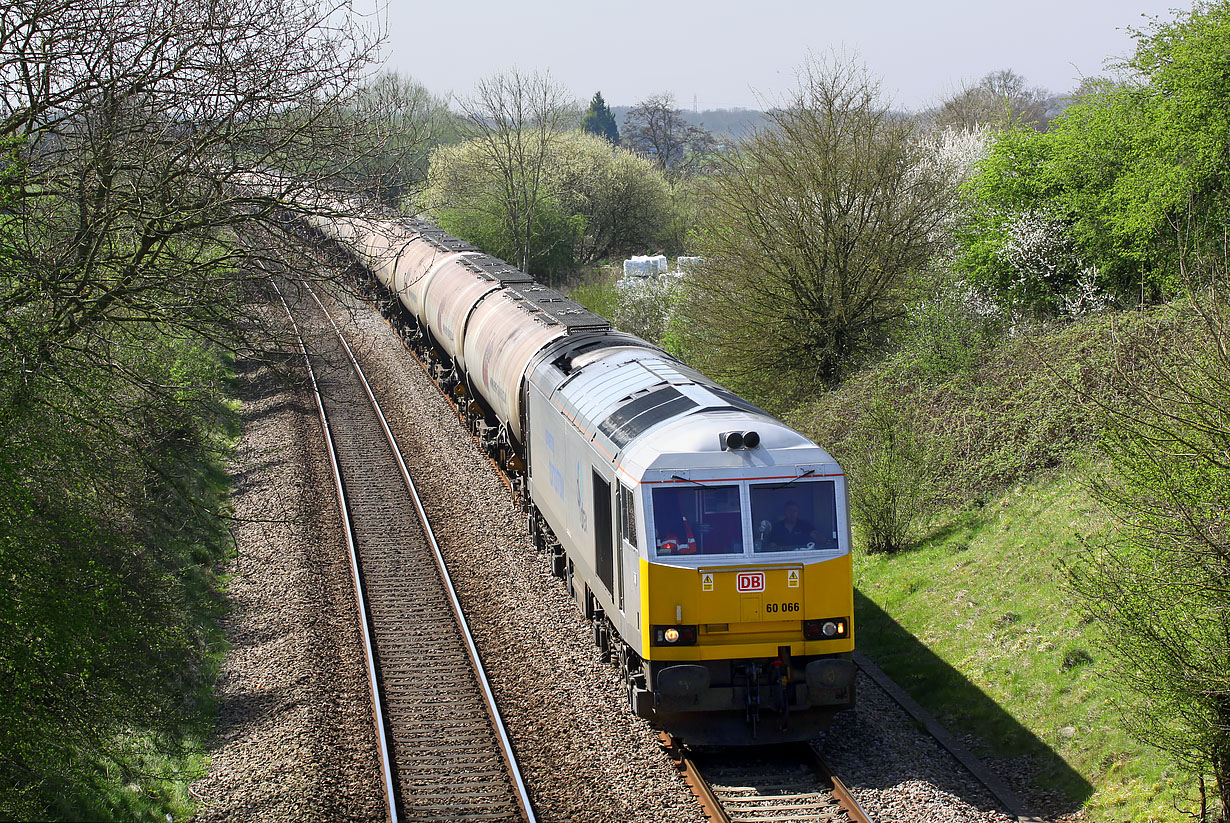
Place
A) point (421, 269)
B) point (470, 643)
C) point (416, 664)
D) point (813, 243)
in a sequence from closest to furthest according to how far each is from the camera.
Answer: point (416, 664), point (470, 643), point (813, 243), point (421, 269)

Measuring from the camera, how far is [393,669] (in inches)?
460

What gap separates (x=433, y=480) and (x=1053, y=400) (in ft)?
35.1

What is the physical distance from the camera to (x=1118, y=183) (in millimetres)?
19156

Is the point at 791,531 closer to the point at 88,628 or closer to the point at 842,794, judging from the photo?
the point at 842,794

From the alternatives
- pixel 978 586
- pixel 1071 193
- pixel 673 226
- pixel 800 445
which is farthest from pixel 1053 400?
pixel 673 226

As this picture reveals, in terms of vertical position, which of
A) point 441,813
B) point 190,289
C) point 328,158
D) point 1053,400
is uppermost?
point 328,158

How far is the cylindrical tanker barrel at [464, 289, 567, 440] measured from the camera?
15.7 meters

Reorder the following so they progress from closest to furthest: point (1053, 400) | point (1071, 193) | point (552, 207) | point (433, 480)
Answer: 1. point (1053, 400)
2. point (433, 480)
3. point (1071, 193)
4. point (552, 207)

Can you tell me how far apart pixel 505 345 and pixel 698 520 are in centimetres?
861

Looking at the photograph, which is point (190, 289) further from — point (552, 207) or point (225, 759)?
point (552, 207)

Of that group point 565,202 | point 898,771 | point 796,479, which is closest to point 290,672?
point 796,479

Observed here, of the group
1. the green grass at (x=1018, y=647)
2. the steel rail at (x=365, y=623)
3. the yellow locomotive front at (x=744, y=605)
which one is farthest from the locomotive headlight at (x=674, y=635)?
the green grass at (x=1018, y=647)

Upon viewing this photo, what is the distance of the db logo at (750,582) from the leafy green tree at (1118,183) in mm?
10797

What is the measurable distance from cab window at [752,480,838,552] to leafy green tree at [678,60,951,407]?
13.1 metres
